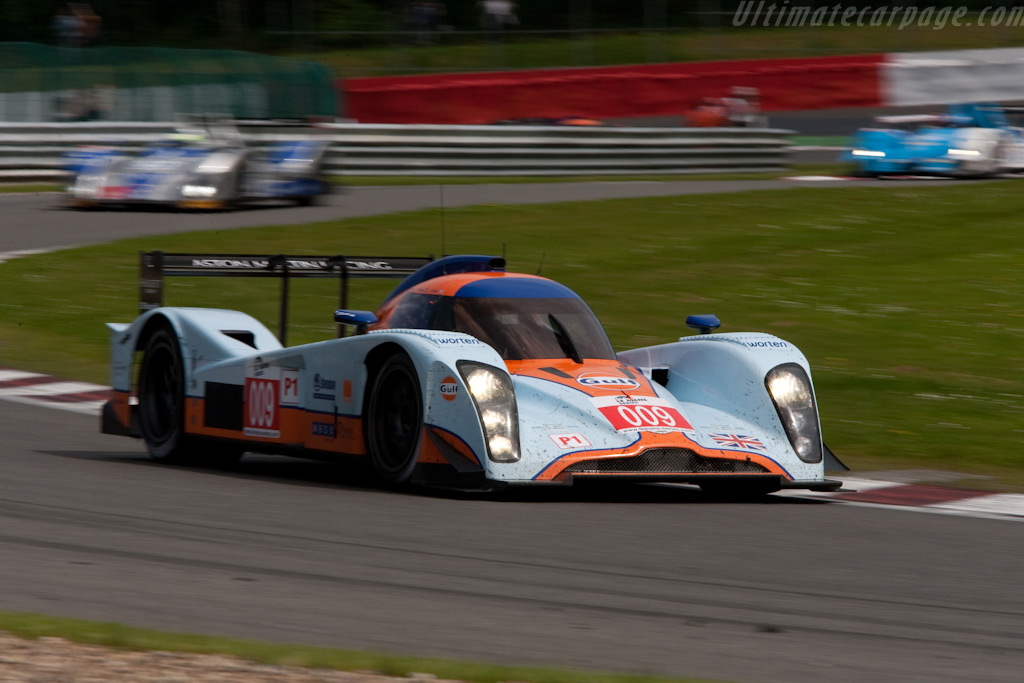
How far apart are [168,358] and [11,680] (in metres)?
5.09

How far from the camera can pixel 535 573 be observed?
17.3 ft

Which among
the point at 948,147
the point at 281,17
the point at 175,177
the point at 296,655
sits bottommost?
the point at 296,655

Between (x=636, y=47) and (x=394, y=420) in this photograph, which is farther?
(x=636, y=47)

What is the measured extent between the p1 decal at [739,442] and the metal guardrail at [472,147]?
61.6ft

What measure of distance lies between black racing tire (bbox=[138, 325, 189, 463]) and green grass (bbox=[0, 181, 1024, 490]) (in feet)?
11.4

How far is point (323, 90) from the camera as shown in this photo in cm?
2870

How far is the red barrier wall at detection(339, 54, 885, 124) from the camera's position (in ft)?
105

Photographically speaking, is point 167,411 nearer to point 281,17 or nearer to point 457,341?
point 457,341

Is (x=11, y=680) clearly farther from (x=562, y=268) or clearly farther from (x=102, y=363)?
(x=562, y=268)

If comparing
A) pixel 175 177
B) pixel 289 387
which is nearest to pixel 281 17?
pixel 175 177

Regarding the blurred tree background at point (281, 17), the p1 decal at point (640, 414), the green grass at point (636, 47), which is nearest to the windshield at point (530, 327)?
the p1 decal at point (640, 414)

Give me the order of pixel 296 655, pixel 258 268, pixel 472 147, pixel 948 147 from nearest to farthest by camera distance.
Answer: pixel 296 655
pixel 258 268
pixel 948 147
pixel 472 147

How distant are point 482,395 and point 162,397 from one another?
2707 millimetres

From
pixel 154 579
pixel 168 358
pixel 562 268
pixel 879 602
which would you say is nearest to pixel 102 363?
pixel 168 358
